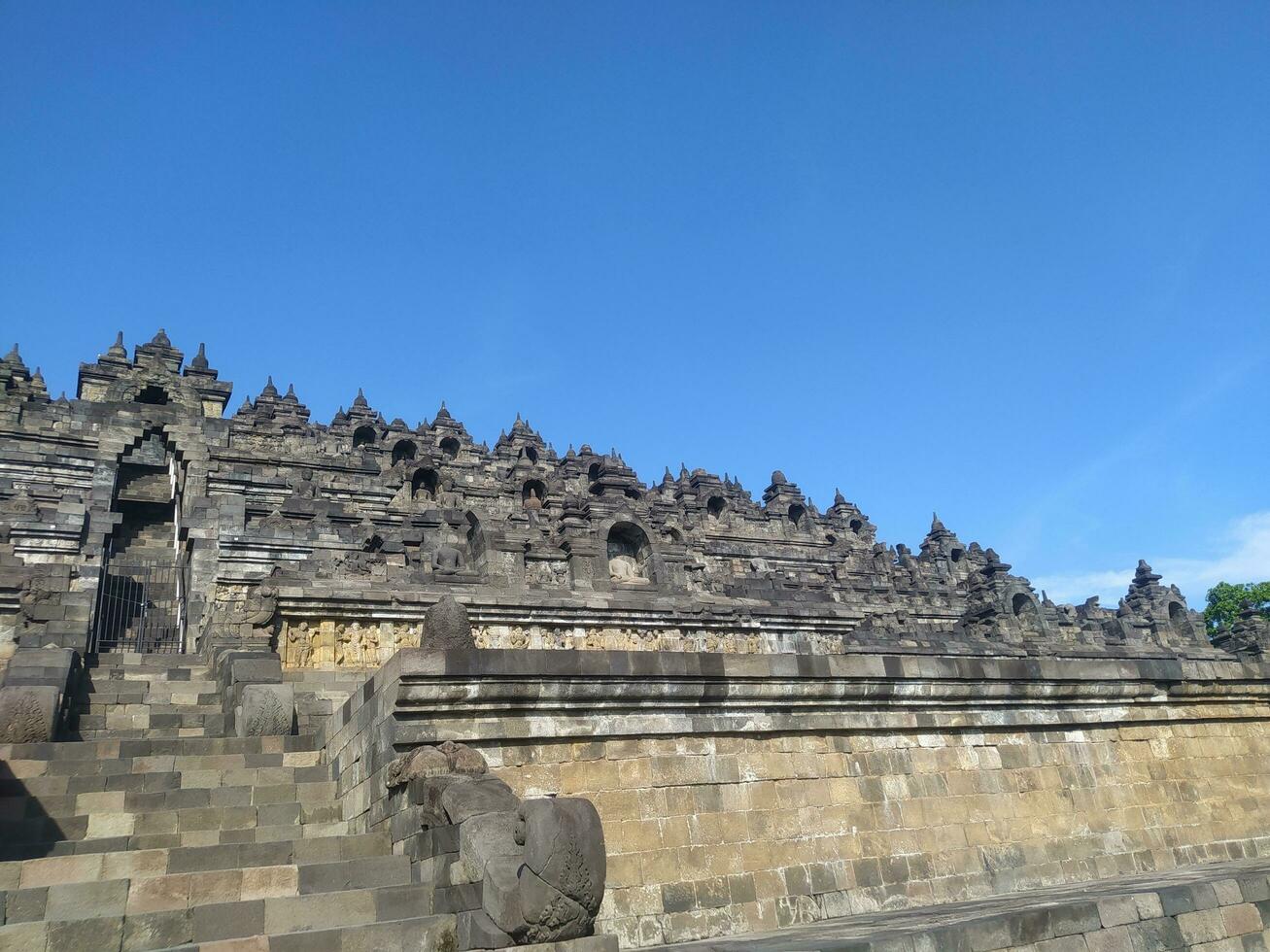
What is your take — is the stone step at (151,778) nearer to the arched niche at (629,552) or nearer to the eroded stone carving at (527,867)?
the eroded stone carving at (527,867)

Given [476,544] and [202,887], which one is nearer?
[202,887]

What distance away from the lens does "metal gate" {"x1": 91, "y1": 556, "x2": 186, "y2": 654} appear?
64.1 feet

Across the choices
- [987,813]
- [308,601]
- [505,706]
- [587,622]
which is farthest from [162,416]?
[987,813]

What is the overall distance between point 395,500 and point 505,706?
902 inches

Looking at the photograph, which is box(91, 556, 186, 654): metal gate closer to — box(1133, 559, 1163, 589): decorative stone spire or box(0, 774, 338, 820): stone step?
box(0, 774, 338, 820): stone step

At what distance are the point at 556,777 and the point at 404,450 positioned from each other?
30643mm

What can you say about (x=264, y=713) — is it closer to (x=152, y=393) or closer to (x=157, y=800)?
(x=157, y=800)

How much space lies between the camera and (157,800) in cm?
850

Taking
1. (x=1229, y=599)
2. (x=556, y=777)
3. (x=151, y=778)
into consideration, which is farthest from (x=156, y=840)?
(x=1229, y=599)

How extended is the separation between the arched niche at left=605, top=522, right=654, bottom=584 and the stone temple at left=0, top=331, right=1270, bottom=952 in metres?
Result: 1.45

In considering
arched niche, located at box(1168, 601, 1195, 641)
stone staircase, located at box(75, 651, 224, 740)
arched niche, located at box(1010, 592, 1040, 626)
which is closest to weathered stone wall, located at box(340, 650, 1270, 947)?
stone staircase, located at box(75, 651, 224, 740)

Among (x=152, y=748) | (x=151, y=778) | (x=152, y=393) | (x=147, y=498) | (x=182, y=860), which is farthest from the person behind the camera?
(x=152, y=393)

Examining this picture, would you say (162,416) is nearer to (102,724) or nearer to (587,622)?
(587,622)

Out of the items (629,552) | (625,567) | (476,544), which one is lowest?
(625,567)
